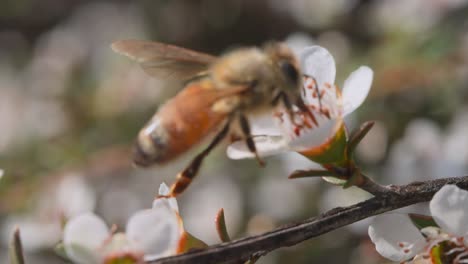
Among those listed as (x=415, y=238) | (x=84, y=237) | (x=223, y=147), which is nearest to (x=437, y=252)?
(x=415, y=238)

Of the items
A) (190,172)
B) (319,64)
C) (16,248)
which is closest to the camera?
(16,248)

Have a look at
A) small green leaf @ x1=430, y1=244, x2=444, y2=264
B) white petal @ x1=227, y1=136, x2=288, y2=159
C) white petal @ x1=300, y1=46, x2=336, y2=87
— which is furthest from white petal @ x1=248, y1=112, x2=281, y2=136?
small green leaf @ x1=430, y1=244, x2=444, y2=264

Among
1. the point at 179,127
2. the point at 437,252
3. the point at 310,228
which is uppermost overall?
the point at 179,127

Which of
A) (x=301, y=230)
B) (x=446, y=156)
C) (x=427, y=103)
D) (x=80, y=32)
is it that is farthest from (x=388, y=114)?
(x=80, y=32)

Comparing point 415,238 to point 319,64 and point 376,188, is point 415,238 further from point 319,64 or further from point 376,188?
point 319,64

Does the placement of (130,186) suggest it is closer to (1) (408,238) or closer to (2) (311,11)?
(2) (311,11)

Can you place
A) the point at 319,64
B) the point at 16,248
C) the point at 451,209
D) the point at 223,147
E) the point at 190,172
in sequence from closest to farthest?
the point at 16,248, the point at 451,209, the point at 190,172, the point at 319,64, the point at 223,147
